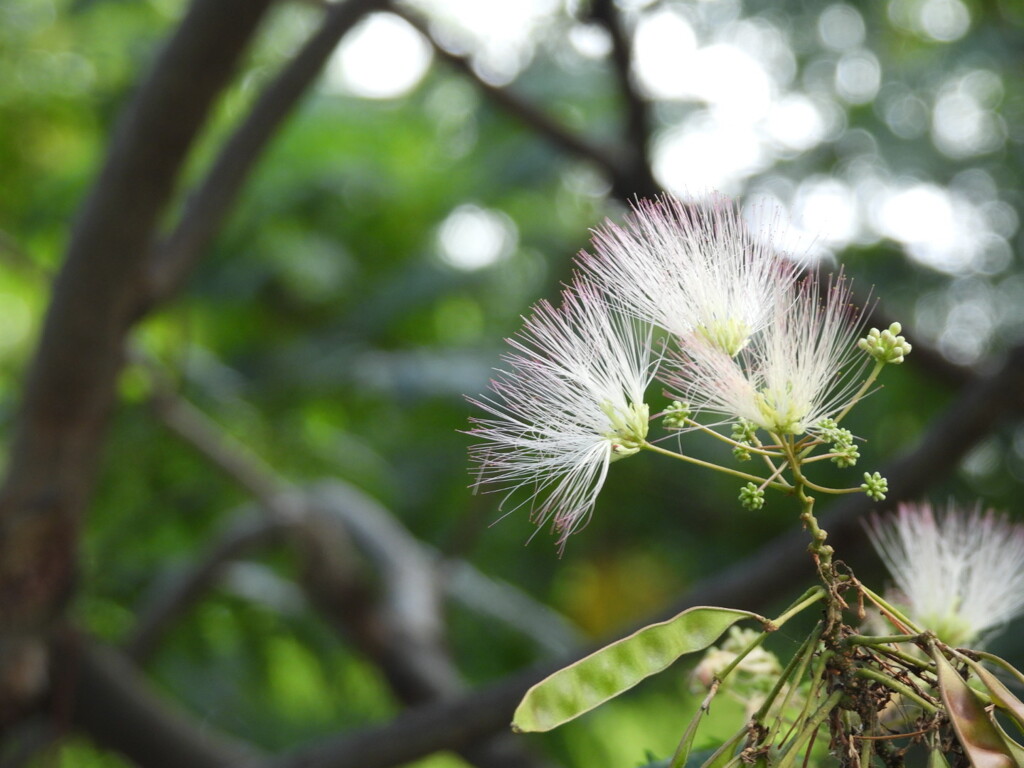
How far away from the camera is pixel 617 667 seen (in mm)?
1014

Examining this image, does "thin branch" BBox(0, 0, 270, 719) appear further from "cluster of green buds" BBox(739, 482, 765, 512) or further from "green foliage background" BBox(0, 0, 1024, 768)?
"cluster of green buds" BBox(739, 482, 765, 512)

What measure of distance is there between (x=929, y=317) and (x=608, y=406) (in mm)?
4321

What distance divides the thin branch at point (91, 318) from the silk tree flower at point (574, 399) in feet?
6.33

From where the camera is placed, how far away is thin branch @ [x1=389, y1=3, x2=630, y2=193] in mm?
3590

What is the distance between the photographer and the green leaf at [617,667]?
982 mm

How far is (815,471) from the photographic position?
3.93 metres

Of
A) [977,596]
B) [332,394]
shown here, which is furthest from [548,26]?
[977,596]

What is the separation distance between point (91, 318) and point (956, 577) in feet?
8.18

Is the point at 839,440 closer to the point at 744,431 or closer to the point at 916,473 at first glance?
the point at 744,431

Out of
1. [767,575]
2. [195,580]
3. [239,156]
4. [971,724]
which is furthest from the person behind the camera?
[195,580]

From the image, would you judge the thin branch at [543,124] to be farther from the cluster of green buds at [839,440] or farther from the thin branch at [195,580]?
the cluster of green buds at [839,440]

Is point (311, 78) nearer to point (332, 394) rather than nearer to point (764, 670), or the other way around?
point (332, 394)

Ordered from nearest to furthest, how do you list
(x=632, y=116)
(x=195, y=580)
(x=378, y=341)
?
1. (x=632, y=116)
2. (x=195, y=580)
3. (x=378, y=341)

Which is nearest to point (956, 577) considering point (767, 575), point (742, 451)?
point (742, 451)
